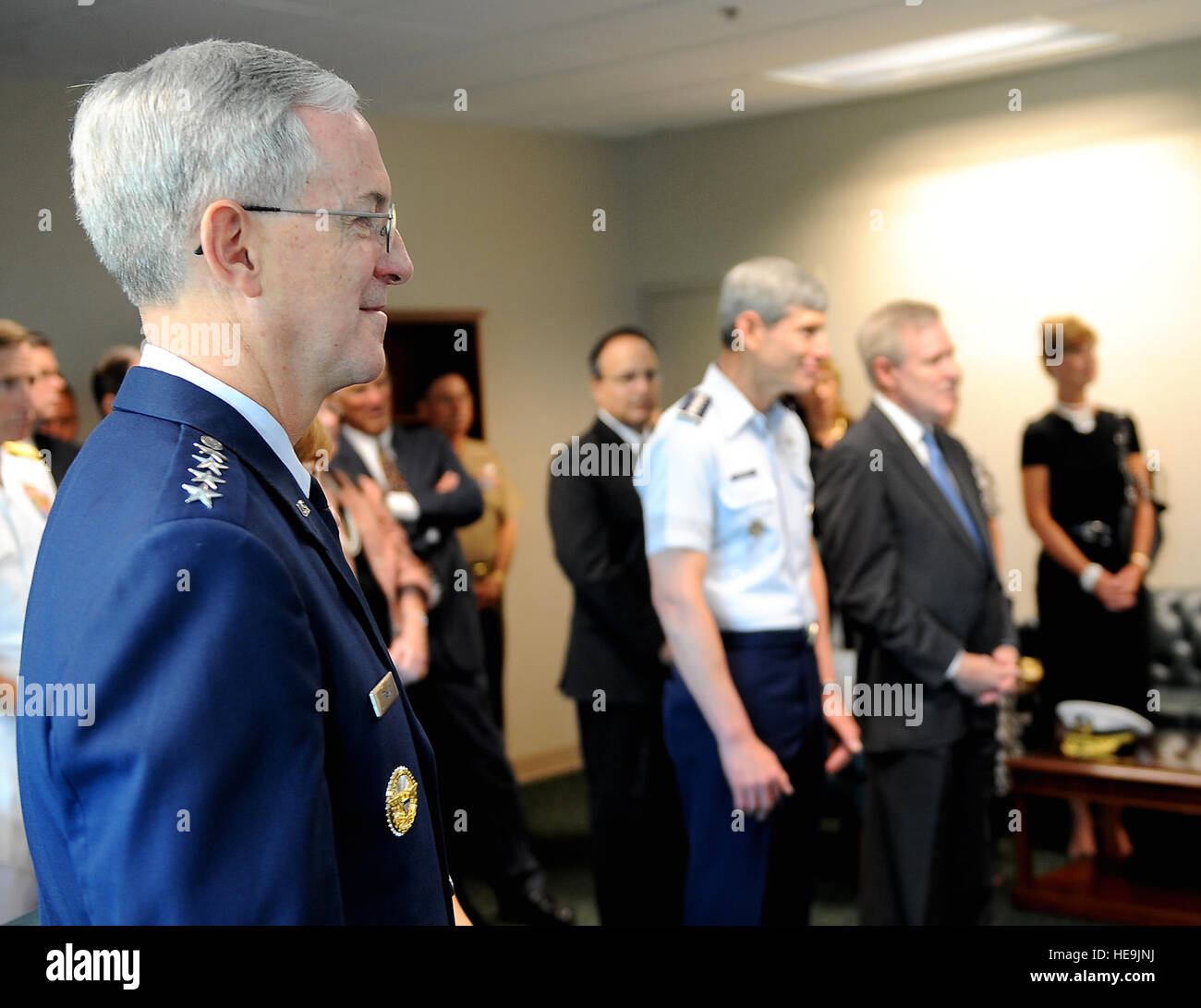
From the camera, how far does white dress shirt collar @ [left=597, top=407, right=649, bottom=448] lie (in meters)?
3.64

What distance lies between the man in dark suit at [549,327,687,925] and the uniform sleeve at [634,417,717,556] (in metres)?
0.74

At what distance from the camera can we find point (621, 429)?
365 centimetres

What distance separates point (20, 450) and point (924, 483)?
76.7 inches

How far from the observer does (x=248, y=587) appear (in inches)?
35.0

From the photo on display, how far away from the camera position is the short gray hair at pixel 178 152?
1008mm

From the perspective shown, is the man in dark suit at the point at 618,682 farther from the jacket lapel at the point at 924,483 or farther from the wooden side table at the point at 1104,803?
the wooden side table at the point at 1104,803

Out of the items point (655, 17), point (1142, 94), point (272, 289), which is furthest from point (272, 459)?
point (1142, 94)

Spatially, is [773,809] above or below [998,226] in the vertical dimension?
below

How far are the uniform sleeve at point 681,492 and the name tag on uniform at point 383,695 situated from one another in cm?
163

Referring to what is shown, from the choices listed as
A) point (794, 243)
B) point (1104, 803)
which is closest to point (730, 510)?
point (1104, 803)

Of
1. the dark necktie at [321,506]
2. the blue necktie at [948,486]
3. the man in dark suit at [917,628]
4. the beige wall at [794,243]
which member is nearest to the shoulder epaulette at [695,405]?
the man in dark suit at [917,628]

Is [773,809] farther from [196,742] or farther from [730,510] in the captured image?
[196,742]

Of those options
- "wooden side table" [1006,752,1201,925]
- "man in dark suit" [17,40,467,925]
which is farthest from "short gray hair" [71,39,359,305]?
"wooden side table" [1006,752,1201,925]

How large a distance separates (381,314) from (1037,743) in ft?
13.9
